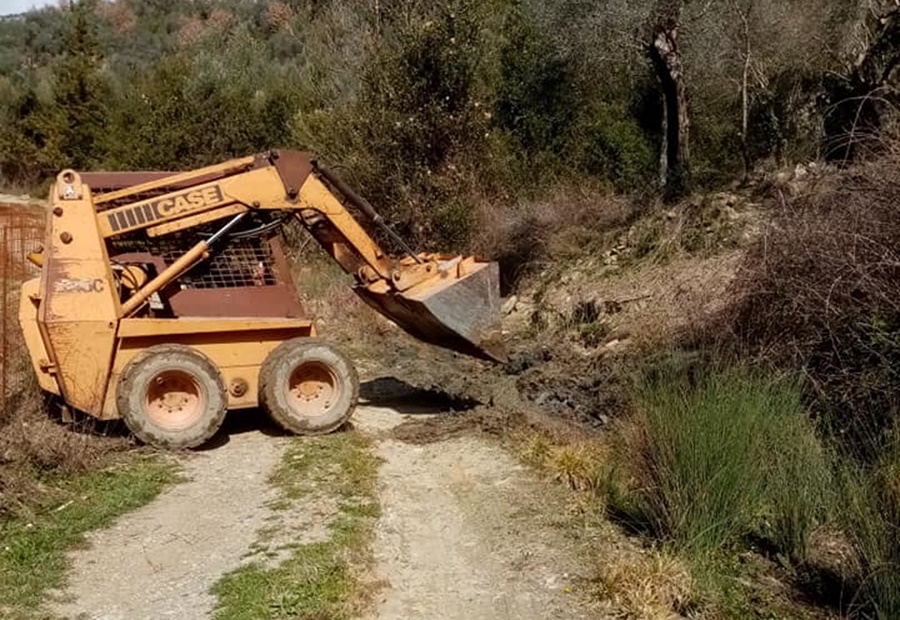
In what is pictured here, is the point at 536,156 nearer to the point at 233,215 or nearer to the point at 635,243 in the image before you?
the point at 635,243

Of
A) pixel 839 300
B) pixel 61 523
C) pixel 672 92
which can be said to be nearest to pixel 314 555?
pixel 61 523

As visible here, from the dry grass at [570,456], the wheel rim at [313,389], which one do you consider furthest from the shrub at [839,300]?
the wheel rim at [313,389]

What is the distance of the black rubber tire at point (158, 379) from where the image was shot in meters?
8.73

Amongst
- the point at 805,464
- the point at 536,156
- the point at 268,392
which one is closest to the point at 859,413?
the point at 805,464

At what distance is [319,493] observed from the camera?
7910 millimetres

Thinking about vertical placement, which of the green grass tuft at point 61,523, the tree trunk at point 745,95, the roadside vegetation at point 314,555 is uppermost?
the tree trunk at point 745,95

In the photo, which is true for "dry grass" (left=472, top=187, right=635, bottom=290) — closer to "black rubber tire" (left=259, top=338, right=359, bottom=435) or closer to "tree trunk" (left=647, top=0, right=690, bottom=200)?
"tree trunk" (left=647, top=0, right=690, bottom=200)

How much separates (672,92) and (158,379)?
11896 millimetres

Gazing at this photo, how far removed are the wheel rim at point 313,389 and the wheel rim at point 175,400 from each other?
891 millimetres

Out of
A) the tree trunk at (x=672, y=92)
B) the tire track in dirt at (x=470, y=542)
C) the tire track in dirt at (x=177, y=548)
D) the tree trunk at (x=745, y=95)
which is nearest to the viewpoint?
the tire track in dirt at (x=177, y=548)

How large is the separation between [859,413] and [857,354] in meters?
0.73

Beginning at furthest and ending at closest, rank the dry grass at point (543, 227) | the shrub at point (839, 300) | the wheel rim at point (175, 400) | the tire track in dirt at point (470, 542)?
the dry grass at point (543, 227) < the wheel rim at point (175, 400) < the shrub at point (839, 300) < the tire track in dirt at point (470, 542)

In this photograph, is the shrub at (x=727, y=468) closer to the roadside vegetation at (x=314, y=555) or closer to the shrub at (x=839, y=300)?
the shrub at (x=839, y=300)

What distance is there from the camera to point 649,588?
5.70 meters
